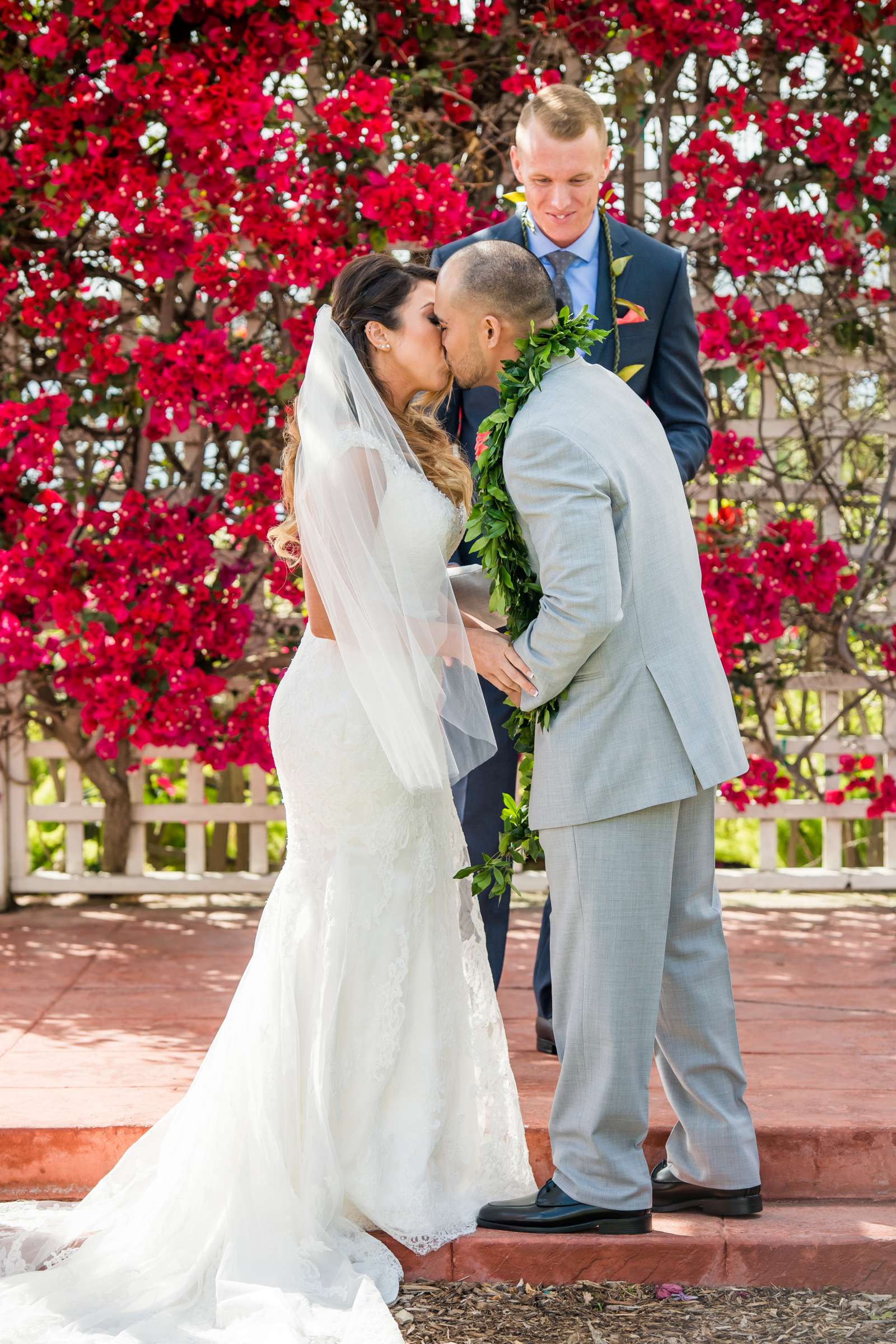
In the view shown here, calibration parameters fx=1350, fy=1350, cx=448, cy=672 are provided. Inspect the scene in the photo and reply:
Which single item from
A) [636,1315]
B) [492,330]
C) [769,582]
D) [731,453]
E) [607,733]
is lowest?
[636,1315]

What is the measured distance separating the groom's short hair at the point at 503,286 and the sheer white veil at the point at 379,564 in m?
0.36

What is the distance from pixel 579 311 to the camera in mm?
3270

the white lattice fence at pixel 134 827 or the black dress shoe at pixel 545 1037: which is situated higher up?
the white lattice fence at pixel 134 827

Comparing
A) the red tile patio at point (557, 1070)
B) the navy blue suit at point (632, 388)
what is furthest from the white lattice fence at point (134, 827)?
the navy blue suit at point (632, 388)

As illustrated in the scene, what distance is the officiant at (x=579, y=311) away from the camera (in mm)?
3168

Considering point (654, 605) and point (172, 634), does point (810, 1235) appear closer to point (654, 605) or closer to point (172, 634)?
point (654, 605)

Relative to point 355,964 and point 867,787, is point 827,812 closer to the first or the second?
point 867,787

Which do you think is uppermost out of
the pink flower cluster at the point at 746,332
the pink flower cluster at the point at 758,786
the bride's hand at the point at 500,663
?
the pink flower cluster at the point at 746,332

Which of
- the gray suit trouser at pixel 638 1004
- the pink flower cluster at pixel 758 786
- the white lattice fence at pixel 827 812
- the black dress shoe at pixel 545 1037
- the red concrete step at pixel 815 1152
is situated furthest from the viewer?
the white lattice fence at pixel 827 812

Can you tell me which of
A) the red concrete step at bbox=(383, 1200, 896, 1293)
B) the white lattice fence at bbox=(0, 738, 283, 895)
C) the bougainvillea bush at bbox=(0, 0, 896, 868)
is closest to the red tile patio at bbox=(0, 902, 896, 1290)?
the red concrete step at bbox=(383, 1200, 896, 1293)

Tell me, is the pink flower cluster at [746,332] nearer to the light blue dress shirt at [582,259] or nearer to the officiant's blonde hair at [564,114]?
the light blue dress shirt at [582,259]

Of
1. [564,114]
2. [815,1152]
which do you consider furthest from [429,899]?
[564,114]

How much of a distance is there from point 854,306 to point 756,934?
2.28m

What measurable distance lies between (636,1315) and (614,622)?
1.24 m
